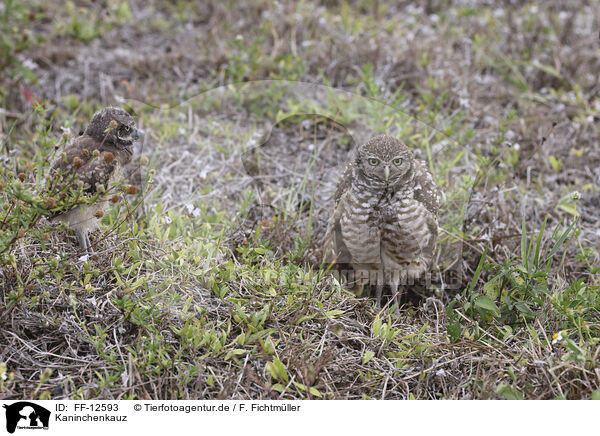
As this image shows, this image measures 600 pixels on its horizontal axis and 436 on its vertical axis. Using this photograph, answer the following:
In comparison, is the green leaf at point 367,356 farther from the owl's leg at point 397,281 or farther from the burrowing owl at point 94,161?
the burrowing owl at point 94,161

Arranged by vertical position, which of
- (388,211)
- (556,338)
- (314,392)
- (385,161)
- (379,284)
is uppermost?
(385,161)

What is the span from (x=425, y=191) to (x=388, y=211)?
319 millimetres

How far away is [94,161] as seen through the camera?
297 centimetres

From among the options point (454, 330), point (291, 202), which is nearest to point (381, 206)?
point (454, 330)

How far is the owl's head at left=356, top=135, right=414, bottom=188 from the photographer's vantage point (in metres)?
3.13

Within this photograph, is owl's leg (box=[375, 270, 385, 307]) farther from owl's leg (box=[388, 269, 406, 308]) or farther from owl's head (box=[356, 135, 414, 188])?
owl's head (box=[356, 135, 414, 188])

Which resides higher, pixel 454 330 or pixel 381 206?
pixel 381 206

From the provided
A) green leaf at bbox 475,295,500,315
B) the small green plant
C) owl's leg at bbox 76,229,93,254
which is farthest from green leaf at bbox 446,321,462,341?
owl's leg at bbox 76,229,93,254

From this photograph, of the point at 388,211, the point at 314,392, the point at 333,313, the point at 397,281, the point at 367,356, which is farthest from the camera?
the point at 397,281

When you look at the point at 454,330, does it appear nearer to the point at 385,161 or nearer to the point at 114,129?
the point at 385,161

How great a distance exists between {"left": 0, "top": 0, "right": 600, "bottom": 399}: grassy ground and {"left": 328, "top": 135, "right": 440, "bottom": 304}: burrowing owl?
11.0 inches

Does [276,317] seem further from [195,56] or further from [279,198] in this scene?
[195,56]

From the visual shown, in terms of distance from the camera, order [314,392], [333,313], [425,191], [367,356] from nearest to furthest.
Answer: [314,392]
[367,356]
[333,313]
[425,191]

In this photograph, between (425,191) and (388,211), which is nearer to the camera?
(388,211)
